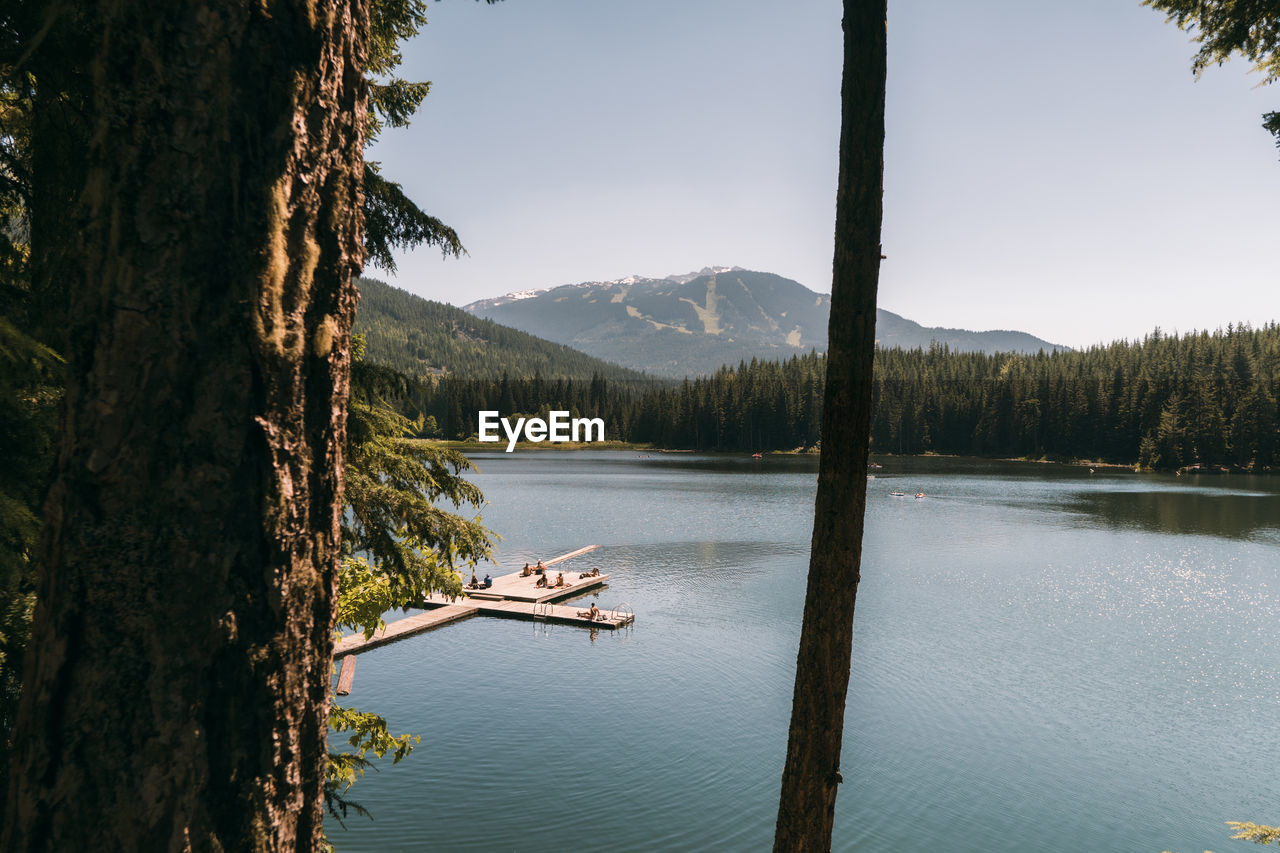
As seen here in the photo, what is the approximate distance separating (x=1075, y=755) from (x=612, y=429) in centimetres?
12639

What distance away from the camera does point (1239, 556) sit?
3531 centimetres

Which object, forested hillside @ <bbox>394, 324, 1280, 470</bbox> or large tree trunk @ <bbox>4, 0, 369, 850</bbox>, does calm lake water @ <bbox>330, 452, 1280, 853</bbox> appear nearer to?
large tree trunk @ <bbox>4, 0, 369, 850</bbox>

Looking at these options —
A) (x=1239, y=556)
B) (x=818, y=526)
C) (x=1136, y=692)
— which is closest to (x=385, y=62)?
(x=818, y=526)

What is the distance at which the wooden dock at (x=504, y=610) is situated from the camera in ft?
70.1

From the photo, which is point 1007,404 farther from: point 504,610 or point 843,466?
point 843,466

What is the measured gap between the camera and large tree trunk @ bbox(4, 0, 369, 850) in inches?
63.2

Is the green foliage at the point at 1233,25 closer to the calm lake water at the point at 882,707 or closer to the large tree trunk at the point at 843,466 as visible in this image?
the large tree trunk at the point at 843,466

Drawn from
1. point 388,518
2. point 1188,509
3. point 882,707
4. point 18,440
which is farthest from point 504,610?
point 1188,509

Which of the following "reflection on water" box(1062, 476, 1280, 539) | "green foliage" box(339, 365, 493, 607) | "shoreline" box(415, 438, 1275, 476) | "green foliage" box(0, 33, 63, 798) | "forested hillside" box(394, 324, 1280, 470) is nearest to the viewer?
"green foliage" box(0, 33, 63, 798)

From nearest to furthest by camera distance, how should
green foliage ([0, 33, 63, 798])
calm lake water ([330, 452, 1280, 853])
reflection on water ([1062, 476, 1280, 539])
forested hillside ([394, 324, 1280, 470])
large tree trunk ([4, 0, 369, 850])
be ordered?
large tree trunk ([4, 0, 369, 850]), green foliage ([0, 33, 63, 798]), calm lake water ([330, 452, 1280, 853]), reflection on water ([1062, 476, 1280, 539]), forested hillside ([394, 324, 1280, 470])

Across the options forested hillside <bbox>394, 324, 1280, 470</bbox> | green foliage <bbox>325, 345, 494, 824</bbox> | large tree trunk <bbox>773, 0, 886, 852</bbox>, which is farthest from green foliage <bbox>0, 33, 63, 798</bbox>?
forested hillside <bbox>394, 324, 1280, 470</bbox>

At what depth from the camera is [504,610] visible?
2417 cm

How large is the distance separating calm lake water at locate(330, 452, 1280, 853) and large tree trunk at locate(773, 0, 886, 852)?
8967 mm

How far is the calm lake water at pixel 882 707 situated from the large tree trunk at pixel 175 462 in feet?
38.4
